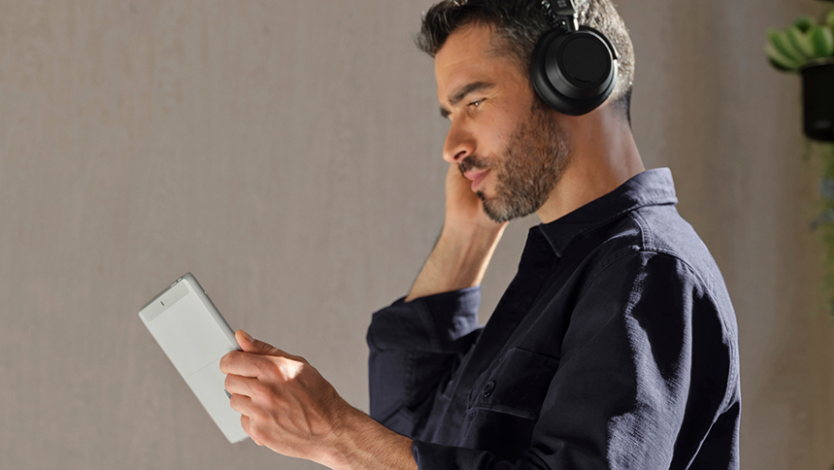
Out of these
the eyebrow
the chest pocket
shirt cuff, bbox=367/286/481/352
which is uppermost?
the eyebrow

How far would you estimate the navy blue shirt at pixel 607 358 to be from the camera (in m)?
0.60

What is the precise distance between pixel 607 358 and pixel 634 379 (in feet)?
0.10

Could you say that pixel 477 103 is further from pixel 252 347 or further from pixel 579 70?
pixel 252 347

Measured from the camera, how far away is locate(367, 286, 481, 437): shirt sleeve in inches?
41.8

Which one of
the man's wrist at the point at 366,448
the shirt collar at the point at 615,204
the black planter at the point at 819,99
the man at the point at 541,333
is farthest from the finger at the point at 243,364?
the black planter at the point at 819,99

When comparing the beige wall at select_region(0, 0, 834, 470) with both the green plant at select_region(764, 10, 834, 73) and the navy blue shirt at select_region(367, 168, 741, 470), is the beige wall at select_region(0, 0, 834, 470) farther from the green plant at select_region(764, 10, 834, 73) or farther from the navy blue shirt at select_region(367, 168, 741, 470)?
the navy blue shirt at select_region(367, 168, 741, 470)

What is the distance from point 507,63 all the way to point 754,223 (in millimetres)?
1155

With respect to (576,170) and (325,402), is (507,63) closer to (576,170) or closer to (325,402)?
(576,170)

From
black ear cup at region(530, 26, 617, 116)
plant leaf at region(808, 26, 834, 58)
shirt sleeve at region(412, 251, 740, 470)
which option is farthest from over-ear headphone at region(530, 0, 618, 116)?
plant leaf at region(808, 26, 834, 58)

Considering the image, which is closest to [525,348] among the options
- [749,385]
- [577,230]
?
[577,230]

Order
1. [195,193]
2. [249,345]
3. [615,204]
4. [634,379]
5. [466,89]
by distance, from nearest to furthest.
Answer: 1. [634,379]
2. [249,345]
3. [615,204]
4. [466,89]
5. [195,193]

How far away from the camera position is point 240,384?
692mm

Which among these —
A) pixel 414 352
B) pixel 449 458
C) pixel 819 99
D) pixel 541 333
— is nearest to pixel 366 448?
pixel 449 458

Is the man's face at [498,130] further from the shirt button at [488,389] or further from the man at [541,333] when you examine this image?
the shirt button at [488,389]
